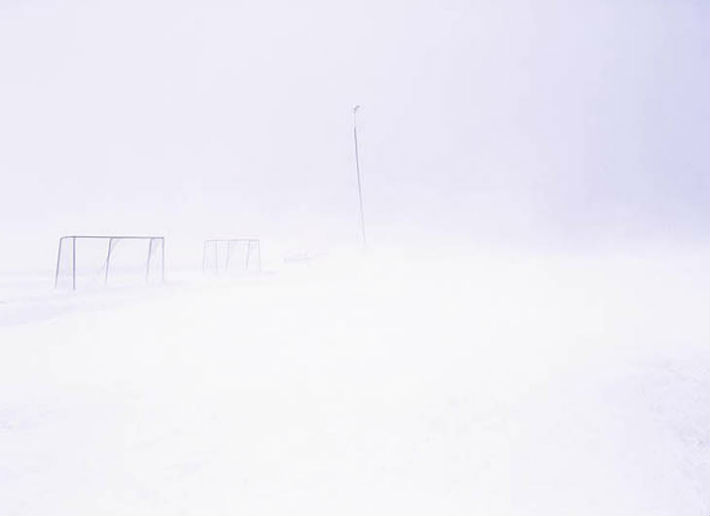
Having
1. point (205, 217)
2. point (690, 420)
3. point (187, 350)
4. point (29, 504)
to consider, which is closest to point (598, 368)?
point (690, 420)

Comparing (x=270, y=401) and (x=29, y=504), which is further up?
(x=270, y=401)

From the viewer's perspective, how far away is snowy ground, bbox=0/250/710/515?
307cm

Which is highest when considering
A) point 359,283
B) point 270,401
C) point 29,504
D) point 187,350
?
point 359,283

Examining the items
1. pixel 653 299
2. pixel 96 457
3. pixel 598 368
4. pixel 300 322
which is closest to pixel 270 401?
pixel 96 457

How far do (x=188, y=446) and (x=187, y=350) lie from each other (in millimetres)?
2158

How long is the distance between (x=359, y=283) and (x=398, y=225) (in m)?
21.5

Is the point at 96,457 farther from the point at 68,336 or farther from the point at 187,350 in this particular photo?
the point at 68,336

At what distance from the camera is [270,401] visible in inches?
160

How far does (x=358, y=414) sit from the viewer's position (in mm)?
3916

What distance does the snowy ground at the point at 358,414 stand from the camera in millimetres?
3072

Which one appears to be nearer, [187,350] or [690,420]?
[690,420]

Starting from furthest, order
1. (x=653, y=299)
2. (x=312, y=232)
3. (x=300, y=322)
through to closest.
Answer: (x=312, y=232), (x=653, y=299), (x=300, y=322)

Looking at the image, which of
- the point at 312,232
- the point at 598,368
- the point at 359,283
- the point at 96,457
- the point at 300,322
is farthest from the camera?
the point at 312,232

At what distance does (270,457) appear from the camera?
3338 mm
